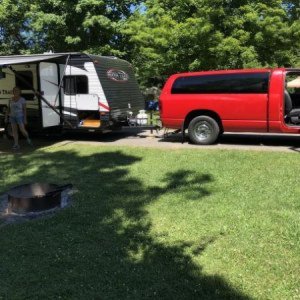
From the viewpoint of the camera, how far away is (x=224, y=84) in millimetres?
11797

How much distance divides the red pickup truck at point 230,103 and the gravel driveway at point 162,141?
48cm

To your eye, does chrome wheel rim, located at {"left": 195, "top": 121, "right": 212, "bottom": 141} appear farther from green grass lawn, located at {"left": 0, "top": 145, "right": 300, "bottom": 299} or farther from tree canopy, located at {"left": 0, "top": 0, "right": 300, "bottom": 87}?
tree canopy, located at {"left": 0, "top": 0, "right": 300, "bottom": 87}

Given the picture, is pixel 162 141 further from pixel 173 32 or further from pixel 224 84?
pixel 173 32

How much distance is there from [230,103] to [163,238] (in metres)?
7.07

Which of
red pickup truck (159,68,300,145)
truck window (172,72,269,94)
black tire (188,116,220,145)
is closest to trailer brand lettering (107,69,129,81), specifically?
red pickup truck (159,68,300,145)

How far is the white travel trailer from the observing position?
13.4 m

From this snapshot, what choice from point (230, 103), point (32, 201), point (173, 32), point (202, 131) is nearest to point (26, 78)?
point (202, 131)

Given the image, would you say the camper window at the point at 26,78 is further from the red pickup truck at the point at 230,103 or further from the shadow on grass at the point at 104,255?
the shadow on grass at the point at 104,255

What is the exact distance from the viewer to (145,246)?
5.07 metres

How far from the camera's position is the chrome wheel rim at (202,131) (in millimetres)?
12266

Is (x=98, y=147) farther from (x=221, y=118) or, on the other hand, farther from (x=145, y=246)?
(x=145, y=246)

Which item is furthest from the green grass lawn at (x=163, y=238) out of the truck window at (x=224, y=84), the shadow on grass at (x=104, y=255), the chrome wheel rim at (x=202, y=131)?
the chrome wheel rim at (x=202, y=131)

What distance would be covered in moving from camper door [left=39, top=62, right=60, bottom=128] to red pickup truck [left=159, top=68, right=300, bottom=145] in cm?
332

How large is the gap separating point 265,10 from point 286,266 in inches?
681
